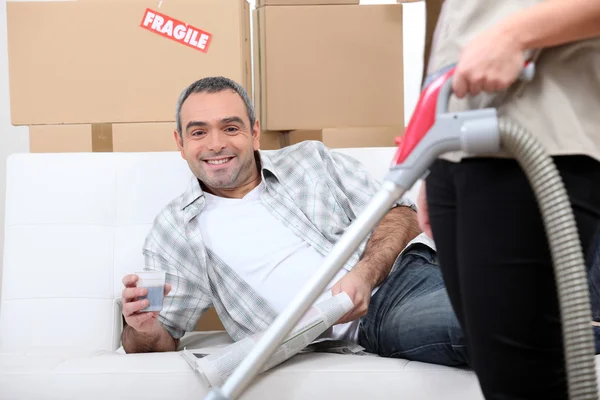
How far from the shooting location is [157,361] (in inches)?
62.8

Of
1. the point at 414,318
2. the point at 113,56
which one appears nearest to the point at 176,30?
the point at 113,56

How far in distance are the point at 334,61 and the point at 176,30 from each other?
46 cm

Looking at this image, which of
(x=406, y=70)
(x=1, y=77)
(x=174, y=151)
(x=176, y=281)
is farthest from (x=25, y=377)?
(x=406, y=70)

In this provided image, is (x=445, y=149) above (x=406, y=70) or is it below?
below

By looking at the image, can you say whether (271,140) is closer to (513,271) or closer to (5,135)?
(5,135)

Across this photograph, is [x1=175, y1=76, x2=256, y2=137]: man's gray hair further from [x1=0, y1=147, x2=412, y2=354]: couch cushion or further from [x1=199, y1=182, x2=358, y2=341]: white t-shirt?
[x1=199, y1=182, x2=358, y2=341]: white t-shirt

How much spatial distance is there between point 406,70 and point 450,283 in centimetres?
265

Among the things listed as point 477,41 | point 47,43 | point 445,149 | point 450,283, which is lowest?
point 450,283

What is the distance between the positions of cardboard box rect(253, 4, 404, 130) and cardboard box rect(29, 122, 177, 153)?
361 mm

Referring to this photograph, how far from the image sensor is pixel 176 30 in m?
2.20

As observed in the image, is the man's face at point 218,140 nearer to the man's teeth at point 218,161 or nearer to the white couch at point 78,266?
the man's teeth at point 218,161

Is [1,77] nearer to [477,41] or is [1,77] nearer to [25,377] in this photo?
[25,377]

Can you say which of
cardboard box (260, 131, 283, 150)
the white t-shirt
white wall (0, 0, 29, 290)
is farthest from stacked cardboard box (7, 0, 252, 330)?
white wall (0, 0, 29, 290)

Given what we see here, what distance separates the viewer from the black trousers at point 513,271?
2.34ft
